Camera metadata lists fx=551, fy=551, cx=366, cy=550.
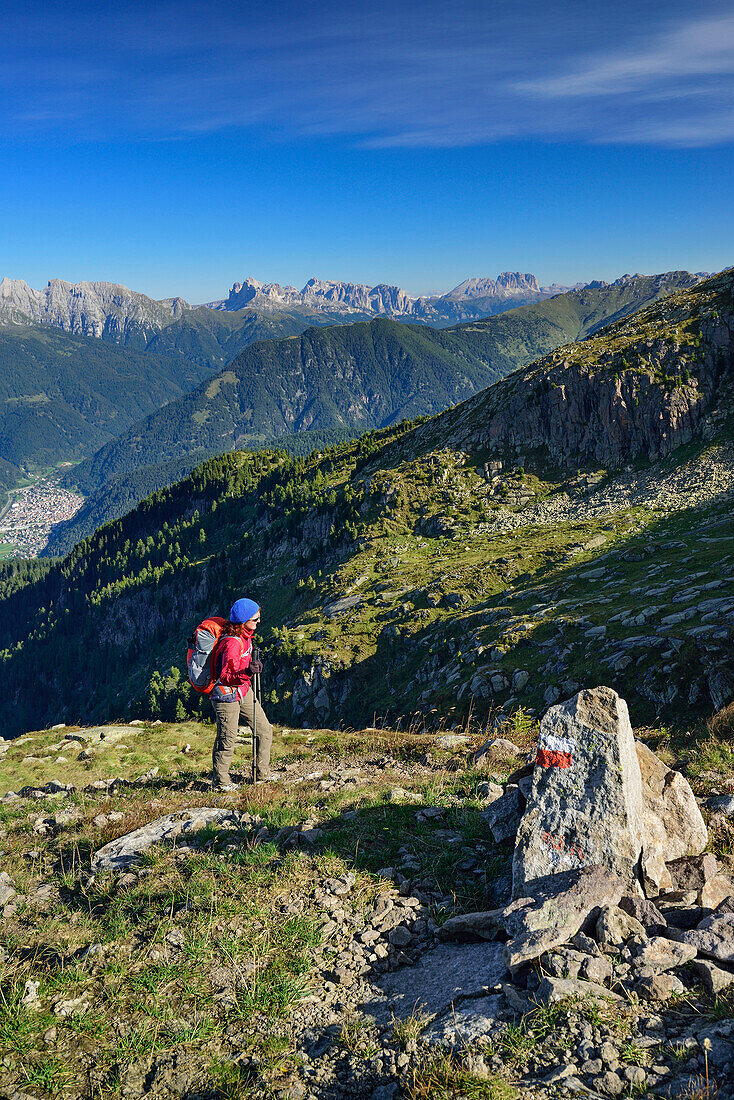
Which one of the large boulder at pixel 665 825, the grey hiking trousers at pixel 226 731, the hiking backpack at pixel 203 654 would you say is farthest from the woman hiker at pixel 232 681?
the large boulder at pixel 665 825

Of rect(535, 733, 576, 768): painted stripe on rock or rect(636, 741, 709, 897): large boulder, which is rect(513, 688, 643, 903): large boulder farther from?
rect(636, 741, 709, 897): large boulder

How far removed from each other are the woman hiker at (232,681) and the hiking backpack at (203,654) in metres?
0.14

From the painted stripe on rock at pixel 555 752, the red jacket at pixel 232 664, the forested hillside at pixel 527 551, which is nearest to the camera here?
the painted stripe on rock at pixel 555 752

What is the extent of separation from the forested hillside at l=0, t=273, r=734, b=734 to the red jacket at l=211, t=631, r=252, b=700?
13708mm

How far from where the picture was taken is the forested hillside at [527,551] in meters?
25.2

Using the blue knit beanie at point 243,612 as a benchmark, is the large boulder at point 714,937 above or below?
below

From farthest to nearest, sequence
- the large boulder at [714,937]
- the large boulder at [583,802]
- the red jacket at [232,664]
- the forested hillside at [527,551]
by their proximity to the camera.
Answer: the forested hillside at [527,551]
the red jacket at [232,664]
the large boulder at [583,802]
the large boulder at [714,937]

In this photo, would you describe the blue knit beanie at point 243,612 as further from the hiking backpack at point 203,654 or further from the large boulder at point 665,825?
the large boulder at point 665,825

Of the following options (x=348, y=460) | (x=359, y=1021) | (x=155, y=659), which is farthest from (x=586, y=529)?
(x=155, y=659)

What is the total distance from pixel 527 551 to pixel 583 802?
135ft

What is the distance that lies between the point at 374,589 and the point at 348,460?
5880cm

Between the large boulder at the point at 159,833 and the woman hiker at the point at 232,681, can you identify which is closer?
the large boulder at the point at 159,833

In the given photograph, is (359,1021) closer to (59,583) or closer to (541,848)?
(541,848)

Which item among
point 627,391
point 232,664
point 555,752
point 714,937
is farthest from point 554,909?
point 627,391
